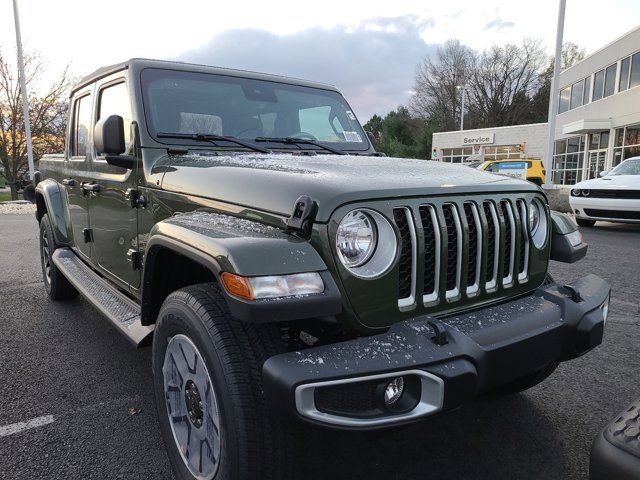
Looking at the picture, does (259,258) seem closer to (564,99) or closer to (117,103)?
(117,103)

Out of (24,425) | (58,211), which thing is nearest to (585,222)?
(58,211)

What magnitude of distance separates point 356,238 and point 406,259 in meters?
0.21

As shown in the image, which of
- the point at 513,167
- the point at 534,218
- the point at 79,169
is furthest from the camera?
the point at 513,167

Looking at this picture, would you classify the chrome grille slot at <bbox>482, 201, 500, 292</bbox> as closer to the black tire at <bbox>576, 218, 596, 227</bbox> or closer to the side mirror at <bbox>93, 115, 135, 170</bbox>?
the side mirror at <bbox>93, 115, 135, 170</bbox>

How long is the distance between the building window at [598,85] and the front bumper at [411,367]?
32081 mm

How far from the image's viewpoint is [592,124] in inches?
1073

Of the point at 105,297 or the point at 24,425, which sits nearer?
the point at 24,425

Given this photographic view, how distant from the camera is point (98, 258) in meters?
3.59

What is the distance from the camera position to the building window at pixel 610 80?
27.1 metres

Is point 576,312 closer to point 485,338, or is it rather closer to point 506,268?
point 506,268

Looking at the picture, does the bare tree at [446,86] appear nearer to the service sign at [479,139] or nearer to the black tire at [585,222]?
the service sign at [479,139]

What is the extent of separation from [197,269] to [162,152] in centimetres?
85

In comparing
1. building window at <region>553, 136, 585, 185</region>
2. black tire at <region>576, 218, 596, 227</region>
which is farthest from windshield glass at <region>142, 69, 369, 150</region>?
building window at <region>553, 136, 585, 185</region>

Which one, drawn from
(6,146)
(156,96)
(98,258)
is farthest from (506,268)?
(6,146)
